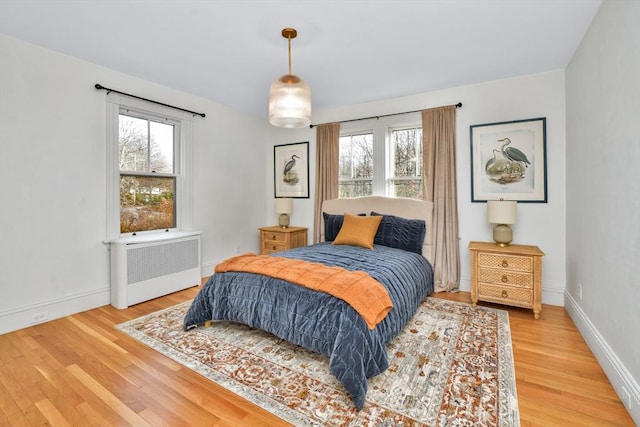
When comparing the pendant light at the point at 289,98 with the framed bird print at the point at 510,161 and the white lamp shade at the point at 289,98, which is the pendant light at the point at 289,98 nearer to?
the white lamp shade at the point at 289,98

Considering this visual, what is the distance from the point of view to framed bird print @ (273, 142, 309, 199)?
498cm

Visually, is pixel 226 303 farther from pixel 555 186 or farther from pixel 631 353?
pixel 555 186

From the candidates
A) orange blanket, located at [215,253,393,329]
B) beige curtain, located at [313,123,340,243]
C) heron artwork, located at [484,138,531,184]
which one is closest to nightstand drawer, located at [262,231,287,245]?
beige curtain, located at [313,123,340,243]

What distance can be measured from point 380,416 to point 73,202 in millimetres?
3380

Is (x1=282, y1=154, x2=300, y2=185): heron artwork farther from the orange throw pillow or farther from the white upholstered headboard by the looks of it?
the orange throw pillow

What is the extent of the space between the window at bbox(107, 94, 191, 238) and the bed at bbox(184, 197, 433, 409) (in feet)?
5.48

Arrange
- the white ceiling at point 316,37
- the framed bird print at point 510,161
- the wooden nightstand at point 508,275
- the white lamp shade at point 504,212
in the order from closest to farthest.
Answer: the white ceiling at point 316,37 → the wooden nightstand at point 508,275 → the white lamp shade at point 504,212 → the framed bird print at point 510,161

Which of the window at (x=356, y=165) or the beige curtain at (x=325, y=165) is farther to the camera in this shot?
the beige curtain at (x=325, y=165)

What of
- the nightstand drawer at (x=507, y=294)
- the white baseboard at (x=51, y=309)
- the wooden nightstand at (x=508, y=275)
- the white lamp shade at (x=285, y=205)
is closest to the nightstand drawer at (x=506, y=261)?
the wooden nightstand at (x=508, y=275)

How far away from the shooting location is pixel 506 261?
3.07m

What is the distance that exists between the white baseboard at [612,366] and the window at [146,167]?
4.37 metres

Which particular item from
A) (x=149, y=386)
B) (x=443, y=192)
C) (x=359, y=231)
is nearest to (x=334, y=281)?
(x=149, y=386)

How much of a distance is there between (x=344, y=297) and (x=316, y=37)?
2.20 metres

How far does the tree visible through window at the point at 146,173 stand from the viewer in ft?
11.7
